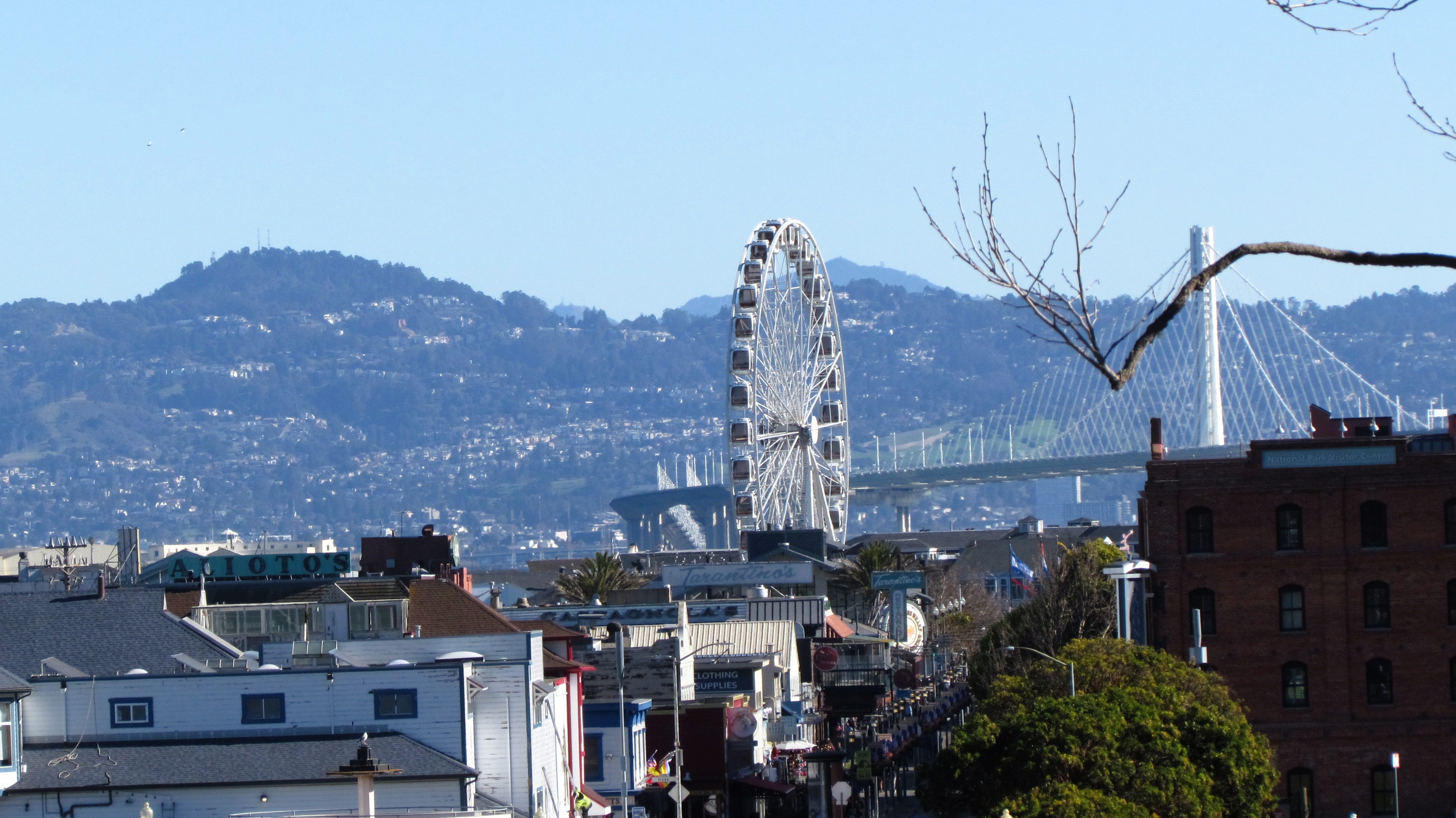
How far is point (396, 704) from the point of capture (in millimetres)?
47188

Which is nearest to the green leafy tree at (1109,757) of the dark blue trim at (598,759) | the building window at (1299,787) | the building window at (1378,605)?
the dark blue trim at (598,759)

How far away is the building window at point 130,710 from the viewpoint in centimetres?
4697

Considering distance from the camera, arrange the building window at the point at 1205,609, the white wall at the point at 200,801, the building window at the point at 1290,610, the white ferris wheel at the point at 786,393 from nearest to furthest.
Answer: the white wall at the point at 200,801 < the building window at the point at 1290,610 < the building window at the point at 1205,609 < the white ferris wheel at the point at 786,393

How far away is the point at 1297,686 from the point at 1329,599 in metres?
2.81

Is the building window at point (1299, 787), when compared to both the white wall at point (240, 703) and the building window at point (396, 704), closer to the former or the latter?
the white wall at point (240, 703)

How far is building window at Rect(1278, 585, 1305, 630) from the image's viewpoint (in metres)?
68.1

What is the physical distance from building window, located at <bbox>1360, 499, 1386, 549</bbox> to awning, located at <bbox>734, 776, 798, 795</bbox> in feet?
61.7

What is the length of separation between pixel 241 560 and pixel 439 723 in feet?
101

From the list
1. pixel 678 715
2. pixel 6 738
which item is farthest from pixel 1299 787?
pixel 6 738

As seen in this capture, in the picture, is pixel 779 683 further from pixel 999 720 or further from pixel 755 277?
pixel 755 277

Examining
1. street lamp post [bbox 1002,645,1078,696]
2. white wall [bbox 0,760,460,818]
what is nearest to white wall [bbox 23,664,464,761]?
white wall [bbox 0,760,460,818]

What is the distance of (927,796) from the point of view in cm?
5453

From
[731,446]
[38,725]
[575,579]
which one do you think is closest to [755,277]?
[731,446]

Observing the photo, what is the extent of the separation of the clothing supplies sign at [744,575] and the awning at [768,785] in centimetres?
4913
